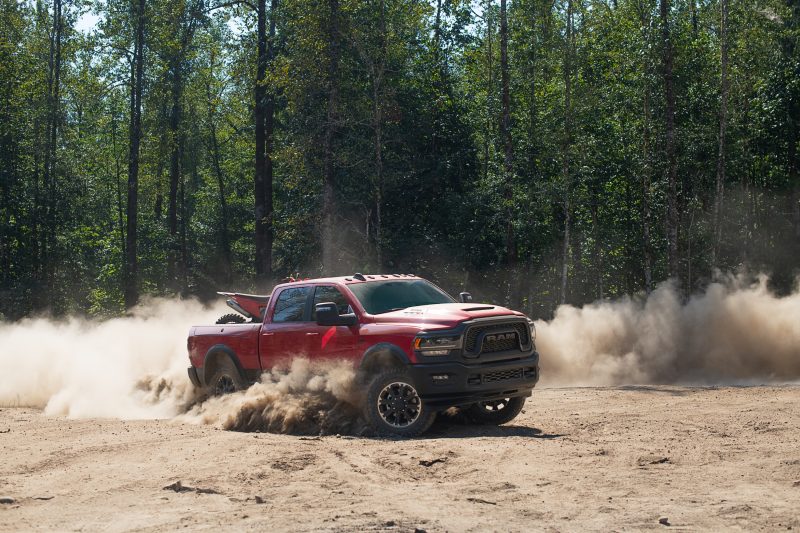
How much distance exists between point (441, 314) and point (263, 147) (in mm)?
30231

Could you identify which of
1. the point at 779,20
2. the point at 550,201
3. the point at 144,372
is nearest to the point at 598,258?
the point at 550,201

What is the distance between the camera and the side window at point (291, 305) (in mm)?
13305

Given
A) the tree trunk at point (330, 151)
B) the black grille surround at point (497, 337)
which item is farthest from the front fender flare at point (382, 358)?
the tree trunk at point (330, 151)

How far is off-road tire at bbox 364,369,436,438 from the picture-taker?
1152 cm

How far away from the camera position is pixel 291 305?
44.2 feet

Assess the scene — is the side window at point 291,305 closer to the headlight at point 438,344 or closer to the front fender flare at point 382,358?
the front fender flare at point 382,358

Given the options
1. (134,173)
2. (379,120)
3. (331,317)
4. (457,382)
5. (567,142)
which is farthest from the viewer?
(134,173)

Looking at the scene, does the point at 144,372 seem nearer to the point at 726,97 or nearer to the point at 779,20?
the point at 726,97

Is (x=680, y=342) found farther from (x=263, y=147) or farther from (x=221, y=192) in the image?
(x=221, y=192)

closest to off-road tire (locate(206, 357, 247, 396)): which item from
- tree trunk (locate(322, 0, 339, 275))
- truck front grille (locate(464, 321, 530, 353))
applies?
truck front grille (locate(464, 321, 530, 353))

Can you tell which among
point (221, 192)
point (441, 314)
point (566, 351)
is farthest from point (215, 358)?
point (221, 192)

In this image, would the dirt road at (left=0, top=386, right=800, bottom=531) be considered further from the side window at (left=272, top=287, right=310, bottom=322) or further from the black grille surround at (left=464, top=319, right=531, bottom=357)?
the side window at (left=272, top=287, right=310, bottom=322)

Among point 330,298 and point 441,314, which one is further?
point 330,298

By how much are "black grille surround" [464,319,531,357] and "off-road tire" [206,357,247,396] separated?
4170 mm
